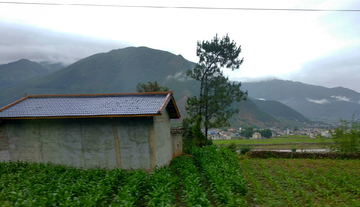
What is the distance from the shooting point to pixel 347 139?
25.4 m

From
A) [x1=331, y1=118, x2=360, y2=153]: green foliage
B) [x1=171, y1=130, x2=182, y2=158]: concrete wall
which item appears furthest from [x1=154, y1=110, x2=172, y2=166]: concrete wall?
[x1=331, y1=118, x2=360, y2=153]: green foliage

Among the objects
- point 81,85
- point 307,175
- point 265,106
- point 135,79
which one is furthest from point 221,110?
point 265,106

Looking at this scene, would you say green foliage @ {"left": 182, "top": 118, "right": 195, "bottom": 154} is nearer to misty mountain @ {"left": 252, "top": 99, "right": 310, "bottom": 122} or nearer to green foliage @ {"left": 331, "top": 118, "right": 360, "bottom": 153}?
green foliage @ {"left": 331, "top": 118, "right": 360, "bottom": 153}

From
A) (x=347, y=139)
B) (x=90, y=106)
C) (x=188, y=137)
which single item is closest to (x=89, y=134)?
(x=90, y=106)

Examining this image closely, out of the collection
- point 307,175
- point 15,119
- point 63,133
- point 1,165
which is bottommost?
point 307,175

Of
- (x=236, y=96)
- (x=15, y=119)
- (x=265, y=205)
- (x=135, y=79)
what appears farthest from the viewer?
(x=135, y=79)

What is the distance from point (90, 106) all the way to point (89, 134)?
1.73 meters

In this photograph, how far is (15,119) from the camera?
530 inches

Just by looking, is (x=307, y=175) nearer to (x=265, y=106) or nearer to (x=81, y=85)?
(x=81, y=85)

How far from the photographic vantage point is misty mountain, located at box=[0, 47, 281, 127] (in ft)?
374

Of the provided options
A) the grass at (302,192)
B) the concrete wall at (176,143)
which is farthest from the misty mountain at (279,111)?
the grass at (302,192)

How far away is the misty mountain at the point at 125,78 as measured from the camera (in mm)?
113881

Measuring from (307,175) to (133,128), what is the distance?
33.1 feet

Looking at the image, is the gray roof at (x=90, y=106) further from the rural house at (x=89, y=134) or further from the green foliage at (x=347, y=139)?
the green foliage at (x=347, y=139)
